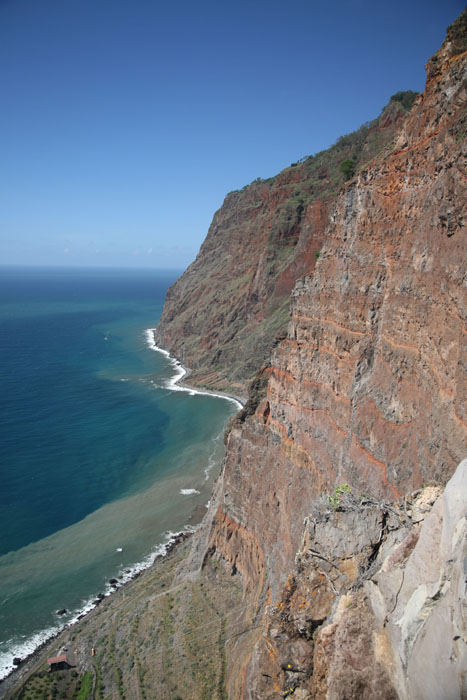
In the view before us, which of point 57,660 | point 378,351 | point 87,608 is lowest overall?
point 87,608

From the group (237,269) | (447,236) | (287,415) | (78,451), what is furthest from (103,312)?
(447,236)

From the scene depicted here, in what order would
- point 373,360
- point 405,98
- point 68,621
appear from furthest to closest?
point 405,98 < point 68,621 < point 373,360

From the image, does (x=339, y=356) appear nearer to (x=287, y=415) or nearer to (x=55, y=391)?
(x=287, y=415)

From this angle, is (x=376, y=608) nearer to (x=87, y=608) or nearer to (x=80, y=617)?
(x=80, y=617)

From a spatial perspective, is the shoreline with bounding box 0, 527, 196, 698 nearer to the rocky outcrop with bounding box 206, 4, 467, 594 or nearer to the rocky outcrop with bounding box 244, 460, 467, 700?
the rocky outcrop with bounding box 206, 4, 467, 594

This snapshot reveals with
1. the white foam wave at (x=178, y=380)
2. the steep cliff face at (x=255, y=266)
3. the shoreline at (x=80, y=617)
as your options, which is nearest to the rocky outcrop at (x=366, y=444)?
the shoreline at (x=80, y=617)

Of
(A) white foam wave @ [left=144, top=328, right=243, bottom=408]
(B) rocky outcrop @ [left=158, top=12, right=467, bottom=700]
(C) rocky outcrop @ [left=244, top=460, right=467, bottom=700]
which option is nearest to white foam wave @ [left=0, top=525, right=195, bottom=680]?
(B) rocky outcrop @ [left=158, top=12, right=467, bottom=700]

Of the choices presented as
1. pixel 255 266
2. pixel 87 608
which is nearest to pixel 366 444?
pixel 87 608

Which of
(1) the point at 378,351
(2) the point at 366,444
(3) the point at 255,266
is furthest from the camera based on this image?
(3) the point at 255,266
